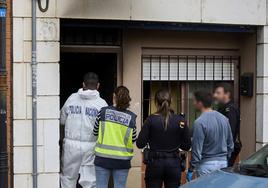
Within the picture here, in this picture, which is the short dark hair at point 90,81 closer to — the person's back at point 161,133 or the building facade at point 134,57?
the building facade at point 134,57

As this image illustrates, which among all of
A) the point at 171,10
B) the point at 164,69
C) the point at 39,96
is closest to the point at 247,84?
the point at 164,69

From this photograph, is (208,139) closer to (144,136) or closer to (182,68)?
(144,136)

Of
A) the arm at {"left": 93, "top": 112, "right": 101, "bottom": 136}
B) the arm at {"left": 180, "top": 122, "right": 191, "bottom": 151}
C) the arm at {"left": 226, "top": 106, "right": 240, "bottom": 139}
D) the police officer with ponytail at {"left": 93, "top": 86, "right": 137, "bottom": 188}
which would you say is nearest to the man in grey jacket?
the arm at {"left": 180, "top": 122, "right": 191, "bottom": 151}

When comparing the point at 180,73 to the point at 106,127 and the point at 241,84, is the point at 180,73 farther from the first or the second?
the point at 106,127

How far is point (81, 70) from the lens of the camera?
31.2ft

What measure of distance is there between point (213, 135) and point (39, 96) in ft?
8.92

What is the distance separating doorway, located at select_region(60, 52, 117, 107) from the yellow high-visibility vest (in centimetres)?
206

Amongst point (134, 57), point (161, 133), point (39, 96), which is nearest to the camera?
point (161, 133)

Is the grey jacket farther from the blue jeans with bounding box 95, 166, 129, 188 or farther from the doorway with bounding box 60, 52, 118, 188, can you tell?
the doorway with bounding box 60, 52, 118, 188

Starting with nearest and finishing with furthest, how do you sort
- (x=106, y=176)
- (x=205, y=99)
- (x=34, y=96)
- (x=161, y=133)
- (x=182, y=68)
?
(x=161, y=133), (x=205, y=99), (x=106, y=176), (x=34, y=96), (x=182, y=68)

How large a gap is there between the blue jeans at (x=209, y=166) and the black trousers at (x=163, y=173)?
11.7 inches

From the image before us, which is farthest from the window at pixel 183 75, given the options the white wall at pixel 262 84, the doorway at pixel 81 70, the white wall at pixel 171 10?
the white wall at pixel 171 10

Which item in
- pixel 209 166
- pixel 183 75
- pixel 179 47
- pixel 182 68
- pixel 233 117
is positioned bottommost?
pixel 209 166

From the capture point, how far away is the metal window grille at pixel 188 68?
9578mm
